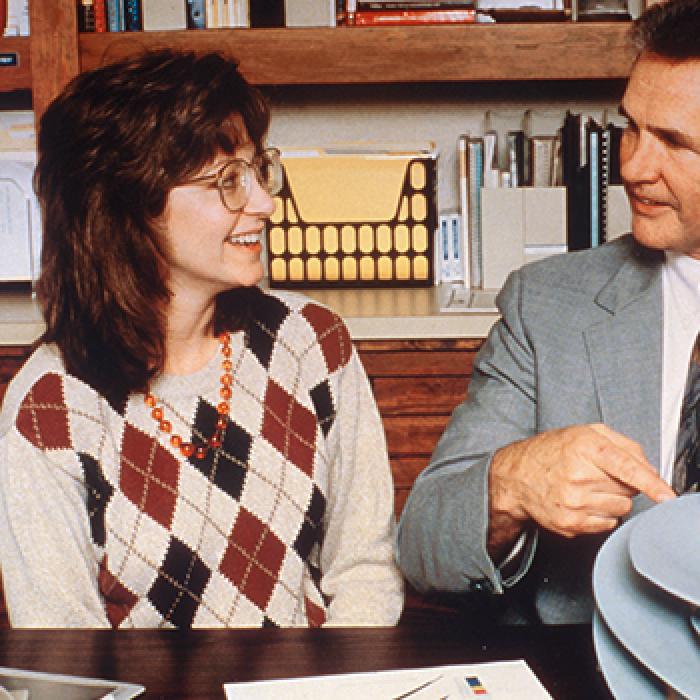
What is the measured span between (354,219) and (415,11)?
0.48 meters

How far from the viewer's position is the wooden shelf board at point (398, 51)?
231cm

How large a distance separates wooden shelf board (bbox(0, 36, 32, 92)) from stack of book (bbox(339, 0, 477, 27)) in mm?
736

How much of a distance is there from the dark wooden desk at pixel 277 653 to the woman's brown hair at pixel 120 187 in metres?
0.44

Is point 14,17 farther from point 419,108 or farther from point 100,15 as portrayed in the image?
point 419,108

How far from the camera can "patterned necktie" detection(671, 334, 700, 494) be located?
48.0 inches

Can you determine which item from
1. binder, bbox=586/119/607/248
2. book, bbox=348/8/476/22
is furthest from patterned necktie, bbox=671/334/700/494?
book, bbox=348/8/476/22

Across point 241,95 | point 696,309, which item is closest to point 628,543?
point 696,309

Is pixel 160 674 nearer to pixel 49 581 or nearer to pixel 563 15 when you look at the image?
pixel 49 581

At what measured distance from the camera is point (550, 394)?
1309 millimetres

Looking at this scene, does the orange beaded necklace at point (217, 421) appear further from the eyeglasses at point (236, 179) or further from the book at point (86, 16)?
the book at point (86, 16)

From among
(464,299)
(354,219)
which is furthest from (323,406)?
(354,219)

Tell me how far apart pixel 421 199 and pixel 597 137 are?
42cm

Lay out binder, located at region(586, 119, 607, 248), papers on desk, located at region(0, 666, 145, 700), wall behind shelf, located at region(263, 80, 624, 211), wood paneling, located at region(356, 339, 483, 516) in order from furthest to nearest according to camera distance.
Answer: wall behind shelf, located at region(263, 80, 624, 211)
binder, located at region(586, 119, 607, 248)
wood paneling, located at region(356, 339, 483, 516)
papers on desk, located at region(0, 666, 145, 700)

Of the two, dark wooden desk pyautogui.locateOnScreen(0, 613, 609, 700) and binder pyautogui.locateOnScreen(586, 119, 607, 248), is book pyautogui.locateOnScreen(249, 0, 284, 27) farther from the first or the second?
dark wooden desk pyautogui.locateOnScreen(0, 613, 609, 700)
